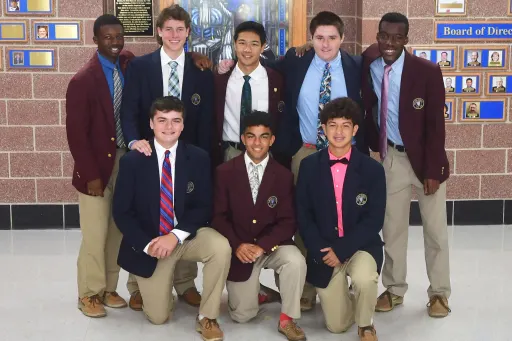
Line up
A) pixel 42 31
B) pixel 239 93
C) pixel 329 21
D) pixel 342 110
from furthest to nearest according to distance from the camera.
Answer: pixel 42 31
pixel 239 93
pixel 329 21
pixel 342 110

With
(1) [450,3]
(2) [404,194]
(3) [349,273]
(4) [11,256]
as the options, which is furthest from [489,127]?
(4) [11,256]

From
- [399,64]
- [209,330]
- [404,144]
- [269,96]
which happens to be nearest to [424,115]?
[404,144]

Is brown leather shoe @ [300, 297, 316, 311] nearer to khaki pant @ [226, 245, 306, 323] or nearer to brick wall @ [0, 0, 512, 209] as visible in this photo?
khaki pant @ [226, 245, 306, 323]

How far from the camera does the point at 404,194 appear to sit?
4230 millimetres

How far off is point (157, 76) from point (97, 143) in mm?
452

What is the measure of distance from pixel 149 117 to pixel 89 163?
1.26ft

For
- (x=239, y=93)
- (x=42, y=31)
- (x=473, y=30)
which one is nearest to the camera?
(x=239, y=93)

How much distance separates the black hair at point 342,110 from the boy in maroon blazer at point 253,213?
28 centimetres

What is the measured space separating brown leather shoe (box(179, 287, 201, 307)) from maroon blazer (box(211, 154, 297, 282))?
1.22 ft

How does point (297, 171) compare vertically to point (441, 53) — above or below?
below

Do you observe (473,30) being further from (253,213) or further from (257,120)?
(253,213)

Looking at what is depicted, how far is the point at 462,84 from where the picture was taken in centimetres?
577

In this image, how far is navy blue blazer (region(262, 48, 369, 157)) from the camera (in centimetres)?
423

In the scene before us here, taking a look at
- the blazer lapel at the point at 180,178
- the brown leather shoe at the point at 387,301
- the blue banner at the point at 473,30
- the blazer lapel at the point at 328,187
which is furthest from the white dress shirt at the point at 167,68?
the blue banner at the point at 473,30
